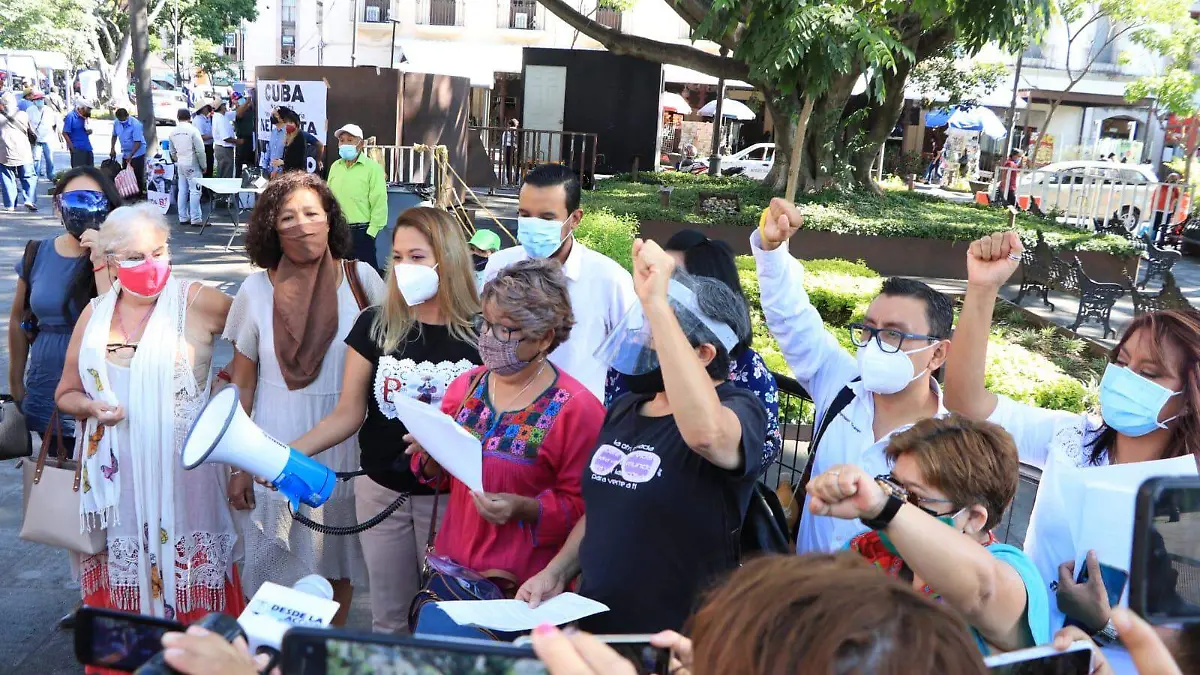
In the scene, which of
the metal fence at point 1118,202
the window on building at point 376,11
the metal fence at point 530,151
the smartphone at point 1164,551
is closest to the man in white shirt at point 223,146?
the metal fence at point 530,151

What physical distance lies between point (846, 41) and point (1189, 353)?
31.3ft

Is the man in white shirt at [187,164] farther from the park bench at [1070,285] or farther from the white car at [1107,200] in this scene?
the white car at [1107,200]

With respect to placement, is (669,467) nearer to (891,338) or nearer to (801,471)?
(891,338)

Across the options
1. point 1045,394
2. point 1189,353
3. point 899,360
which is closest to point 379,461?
point 899,360

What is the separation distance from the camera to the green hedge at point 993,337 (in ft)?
21.2

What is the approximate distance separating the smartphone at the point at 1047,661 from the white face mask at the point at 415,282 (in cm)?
225

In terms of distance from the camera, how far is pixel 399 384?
334cm

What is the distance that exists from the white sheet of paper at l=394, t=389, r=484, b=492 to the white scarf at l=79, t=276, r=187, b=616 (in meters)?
1.31

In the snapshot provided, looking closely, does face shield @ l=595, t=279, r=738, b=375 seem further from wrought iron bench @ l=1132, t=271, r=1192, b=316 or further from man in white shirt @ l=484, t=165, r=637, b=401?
wrought iron bench @ l=1132, t=271, r=1192, b=316

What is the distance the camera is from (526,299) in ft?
9.36

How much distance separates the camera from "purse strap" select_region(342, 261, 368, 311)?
3.85 meters

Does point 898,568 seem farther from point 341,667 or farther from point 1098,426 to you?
point 341,667

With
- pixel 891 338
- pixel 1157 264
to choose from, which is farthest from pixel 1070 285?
pixel 891 338

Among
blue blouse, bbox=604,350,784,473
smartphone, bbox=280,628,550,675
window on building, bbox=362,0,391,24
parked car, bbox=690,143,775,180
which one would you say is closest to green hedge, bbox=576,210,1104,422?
blue blouse, bbox=604,350,784,473
